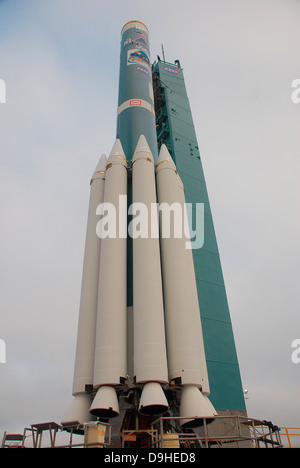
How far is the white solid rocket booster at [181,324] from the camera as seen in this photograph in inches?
359

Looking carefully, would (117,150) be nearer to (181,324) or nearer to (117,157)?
(117,157)

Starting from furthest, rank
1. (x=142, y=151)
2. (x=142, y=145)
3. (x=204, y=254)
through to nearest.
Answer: (x=204, y=254) → (x=142, y=145) → (x=142, y=151)

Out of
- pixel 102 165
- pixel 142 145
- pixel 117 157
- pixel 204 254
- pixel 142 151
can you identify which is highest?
pixel 142 145

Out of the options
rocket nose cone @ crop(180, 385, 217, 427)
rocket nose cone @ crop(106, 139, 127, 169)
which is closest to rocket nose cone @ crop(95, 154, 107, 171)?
rocket nose cone @ crop(106, 139, 127, 169)

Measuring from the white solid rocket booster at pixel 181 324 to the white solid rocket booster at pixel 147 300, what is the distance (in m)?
0.44

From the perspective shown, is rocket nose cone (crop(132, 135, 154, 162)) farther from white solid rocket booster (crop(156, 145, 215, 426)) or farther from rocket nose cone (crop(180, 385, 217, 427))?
rocket nose cone (crop(180, 385, 217, 427))

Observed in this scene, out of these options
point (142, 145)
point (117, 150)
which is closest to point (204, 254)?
point (142, 145)

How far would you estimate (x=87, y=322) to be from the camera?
10773 mm

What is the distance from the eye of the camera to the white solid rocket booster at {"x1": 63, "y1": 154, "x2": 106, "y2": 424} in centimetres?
962

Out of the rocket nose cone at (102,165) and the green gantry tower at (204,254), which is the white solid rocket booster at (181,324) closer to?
the rocket nose cone at (102,165)

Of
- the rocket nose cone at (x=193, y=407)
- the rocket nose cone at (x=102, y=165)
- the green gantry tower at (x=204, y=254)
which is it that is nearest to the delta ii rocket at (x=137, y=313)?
the rocket nose cone at (x=193, y=407)

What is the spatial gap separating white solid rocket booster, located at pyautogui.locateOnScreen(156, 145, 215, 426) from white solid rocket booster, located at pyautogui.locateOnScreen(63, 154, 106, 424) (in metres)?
2.39

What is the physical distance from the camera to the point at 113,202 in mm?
12359

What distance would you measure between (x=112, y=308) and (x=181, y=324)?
2.13 m
